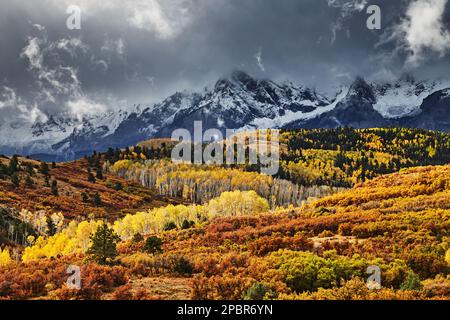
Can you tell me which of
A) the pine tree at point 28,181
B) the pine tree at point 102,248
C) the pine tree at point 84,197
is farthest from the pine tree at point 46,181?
the pine tree at point 102,248

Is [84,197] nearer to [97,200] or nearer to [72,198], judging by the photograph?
[72,198]

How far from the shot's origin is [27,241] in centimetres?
10375

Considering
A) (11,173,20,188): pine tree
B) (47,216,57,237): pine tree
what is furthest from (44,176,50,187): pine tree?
(47,216,57,237): pine tree

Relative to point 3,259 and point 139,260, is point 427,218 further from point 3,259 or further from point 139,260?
point 3,259

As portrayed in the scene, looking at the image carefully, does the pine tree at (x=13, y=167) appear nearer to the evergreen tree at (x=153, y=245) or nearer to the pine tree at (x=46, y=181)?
the pine tree at (x=46, y=181)

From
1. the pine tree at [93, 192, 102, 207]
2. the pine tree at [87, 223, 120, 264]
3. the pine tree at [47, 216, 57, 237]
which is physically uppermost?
the pine tree at [93, 192, 102, 207]

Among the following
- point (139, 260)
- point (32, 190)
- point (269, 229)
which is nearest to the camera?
point (139, 260)

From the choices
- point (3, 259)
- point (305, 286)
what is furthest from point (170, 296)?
point (3, 259)

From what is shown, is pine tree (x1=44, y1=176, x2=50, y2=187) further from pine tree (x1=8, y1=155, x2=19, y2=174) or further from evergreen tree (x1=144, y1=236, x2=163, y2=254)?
evergreen tree (x1=144, y1=236, x2=163, y2=254)

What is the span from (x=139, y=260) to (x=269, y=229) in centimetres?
1543

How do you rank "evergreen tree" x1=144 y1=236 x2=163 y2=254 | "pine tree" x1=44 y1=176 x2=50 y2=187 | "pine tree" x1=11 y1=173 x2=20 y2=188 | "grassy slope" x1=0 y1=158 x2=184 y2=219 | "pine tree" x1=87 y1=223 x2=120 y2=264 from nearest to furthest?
"pine tree" x1=87 y1=223 x2=120 y2=264 → "evergreen tree" x1=144 y1=236 x2=163 y2=254 → "grassy slope" x1=0 y1=158 x2=184 y2=219 → "pine tree" x1=11 y1=173 x2=20 y2=188 → "pine tree" x1=44 y1=176 x2=50 y2=187

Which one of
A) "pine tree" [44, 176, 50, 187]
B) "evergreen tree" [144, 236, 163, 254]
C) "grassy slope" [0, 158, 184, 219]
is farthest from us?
"pine tree" [44, 176, 50, 187]

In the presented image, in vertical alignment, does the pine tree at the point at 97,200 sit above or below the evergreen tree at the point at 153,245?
above

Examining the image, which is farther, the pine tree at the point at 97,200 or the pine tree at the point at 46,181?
the pine tree at the point at 46,181
